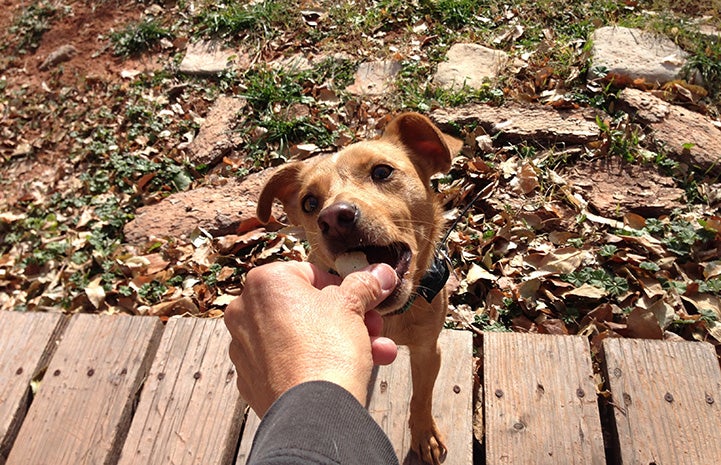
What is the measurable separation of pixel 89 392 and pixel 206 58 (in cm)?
463

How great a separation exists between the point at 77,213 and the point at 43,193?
31.0 inches

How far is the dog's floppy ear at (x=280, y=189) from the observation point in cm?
323

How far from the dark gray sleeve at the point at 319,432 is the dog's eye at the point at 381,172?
64.8 inches

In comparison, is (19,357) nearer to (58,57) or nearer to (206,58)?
(206,58)

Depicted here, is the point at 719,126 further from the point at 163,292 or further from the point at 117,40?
the point at 117,40

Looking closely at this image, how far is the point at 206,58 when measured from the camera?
6.46 meters

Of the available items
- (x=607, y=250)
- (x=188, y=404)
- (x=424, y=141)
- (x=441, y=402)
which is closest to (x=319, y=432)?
(x=441, y=402)

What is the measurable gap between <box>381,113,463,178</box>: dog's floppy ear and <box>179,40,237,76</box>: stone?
12.6ft

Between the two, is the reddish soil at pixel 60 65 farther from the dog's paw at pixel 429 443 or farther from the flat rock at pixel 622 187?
Result: the flat rock at pixel 622 187

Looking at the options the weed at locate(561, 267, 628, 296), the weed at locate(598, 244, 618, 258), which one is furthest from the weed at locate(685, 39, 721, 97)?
the weed at locate(561, 267, 628, 296)

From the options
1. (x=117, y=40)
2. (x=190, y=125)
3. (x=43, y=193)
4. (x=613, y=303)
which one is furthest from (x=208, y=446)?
(x=117, y=40)

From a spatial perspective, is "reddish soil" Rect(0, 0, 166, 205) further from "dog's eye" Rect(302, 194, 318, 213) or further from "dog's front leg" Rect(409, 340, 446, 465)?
"dog's front leg" Rect(409, 340, 446, 465)

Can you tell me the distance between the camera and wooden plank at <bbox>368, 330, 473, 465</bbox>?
2.73 metres

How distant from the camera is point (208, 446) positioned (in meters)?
2.79
